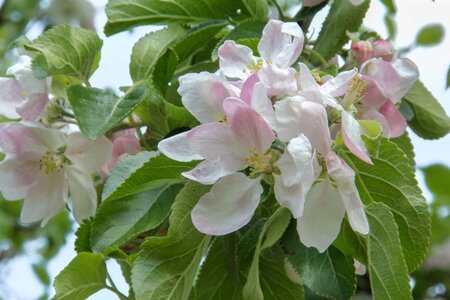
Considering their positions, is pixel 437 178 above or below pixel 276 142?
below

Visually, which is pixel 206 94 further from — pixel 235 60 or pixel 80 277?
pixel 80 277

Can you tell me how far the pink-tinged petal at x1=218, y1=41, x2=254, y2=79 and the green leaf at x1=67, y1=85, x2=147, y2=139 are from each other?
0.10m

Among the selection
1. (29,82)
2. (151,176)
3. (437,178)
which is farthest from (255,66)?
(437,178)

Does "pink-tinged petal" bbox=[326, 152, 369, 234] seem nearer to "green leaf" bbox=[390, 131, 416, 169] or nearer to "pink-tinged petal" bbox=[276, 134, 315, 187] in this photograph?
"pink-tinged petal" bbox=[276, 134, 315, 187]

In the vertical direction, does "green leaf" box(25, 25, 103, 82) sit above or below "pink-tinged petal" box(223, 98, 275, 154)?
below

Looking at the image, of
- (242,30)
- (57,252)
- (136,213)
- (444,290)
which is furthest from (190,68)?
(57,252)

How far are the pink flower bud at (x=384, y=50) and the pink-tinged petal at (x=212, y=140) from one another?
0.76 feet

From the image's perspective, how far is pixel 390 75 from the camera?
2.38 ft

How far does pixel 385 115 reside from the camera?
0.73m

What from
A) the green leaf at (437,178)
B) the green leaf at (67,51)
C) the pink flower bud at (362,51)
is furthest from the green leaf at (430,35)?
the green leaf at (67,51)

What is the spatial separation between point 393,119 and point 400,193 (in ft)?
0.35

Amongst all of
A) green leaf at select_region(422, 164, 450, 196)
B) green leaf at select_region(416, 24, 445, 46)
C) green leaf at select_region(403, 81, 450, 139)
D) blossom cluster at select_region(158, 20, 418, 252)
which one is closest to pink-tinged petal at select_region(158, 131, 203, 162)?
blossom cluster at select_region(158, 20, 418, 252)

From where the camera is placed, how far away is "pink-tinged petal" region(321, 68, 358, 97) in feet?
1.98

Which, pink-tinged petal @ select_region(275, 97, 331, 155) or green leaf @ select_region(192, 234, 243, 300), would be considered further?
green leaf @ select_region(192, 234, 243, 300)
